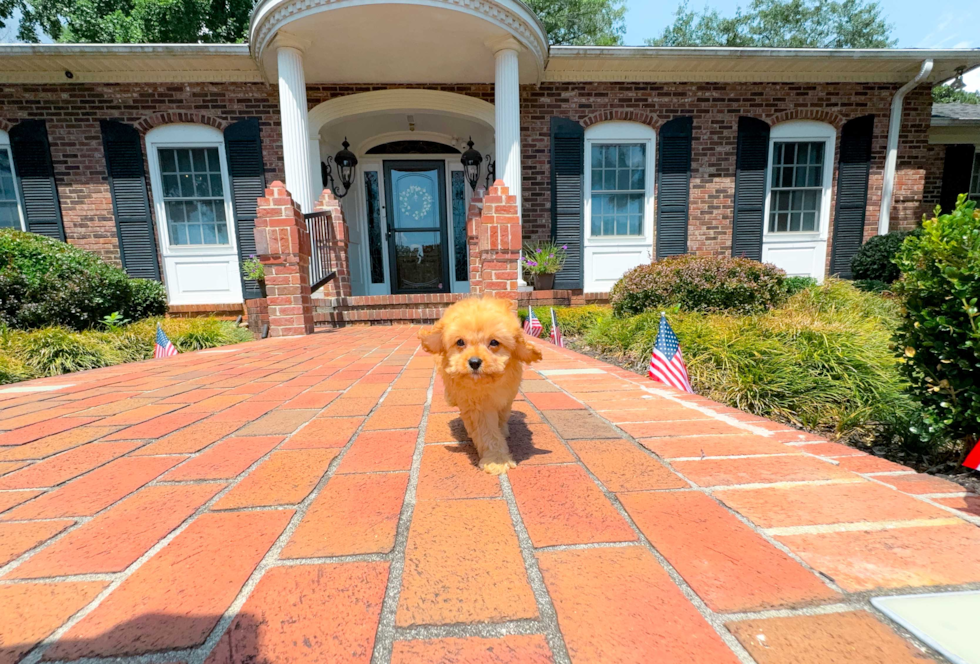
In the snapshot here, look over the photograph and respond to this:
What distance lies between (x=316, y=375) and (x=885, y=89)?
1209cm

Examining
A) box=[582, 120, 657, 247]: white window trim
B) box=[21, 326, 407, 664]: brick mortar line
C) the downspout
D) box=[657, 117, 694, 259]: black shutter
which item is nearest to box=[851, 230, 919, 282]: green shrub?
the downspout

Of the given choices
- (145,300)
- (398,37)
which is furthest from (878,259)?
(145,300)

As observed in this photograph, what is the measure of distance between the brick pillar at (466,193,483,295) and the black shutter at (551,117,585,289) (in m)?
1.74

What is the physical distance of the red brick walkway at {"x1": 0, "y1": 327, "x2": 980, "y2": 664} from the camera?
74 centimetres

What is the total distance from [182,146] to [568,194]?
769 centimetres

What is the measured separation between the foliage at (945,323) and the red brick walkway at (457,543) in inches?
25.0

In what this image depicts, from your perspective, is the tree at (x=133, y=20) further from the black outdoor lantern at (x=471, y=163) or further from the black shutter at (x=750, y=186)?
the black shutter at (x=750, y=186)

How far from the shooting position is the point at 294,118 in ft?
20.6

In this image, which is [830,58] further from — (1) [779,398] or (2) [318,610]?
(2) [318,610]

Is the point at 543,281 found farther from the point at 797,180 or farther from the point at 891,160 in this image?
the point at 891,160

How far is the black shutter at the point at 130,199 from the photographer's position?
7742mm

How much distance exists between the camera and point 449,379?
1445 millimetres

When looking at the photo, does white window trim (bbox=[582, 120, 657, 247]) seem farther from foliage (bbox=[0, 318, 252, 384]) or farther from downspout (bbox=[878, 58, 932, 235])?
foliage (bbox=[0, 318, 252, 384])

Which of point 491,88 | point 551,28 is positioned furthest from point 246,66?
point 551,28
